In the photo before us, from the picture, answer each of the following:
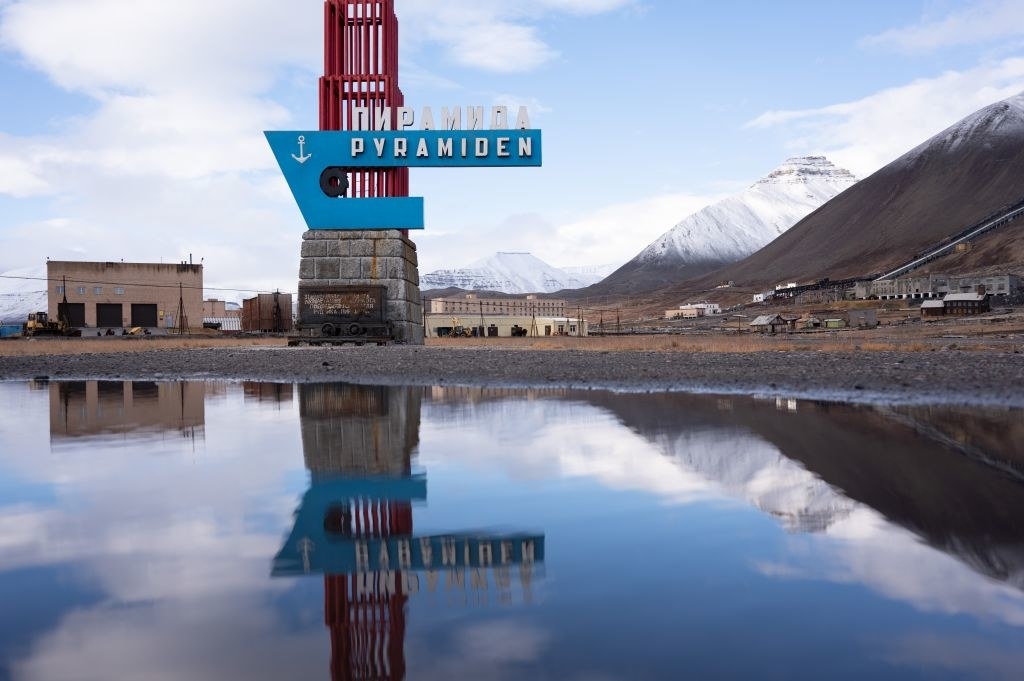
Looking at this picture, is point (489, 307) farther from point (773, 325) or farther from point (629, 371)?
point (629, 371)

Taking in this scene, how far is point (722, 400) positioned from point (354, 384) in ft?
27.3

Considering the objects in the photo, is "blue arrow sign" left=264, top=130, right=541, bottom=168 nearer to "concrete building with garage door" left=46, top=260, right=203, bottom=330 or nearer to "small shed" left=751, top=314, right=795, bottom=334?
"small shed" left=751, top=314, right=795, bottom=334

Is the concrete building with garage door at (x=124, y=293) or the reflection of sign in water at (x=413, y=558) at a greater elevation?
the concrete building with garage door at (x=124, y=293)

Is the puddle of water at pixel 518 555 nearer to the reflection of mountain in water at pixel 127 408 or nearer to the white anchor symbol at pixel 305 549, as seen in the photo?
the white anchor symbol at pixel 305 549

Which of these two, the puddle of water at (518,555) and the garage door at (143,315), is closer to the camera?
the puddle of water at (518,555)

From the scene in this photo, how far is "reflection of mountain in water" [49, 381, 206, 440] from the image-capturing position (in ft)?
36.5

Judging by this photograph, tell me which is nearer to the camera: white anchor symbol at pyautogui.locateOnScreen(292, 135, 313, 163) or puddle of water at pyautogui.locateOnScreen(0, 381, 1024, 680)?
puddle of water at pyautogui.locateOnScreen(0, 381, 1024, 680)

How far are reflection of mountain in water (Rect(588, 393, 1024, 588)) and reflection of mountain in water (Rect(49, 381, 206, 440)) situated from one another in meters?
6.31

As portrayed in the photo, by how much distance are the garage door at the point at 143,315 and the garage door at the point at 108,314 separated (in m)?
1.48

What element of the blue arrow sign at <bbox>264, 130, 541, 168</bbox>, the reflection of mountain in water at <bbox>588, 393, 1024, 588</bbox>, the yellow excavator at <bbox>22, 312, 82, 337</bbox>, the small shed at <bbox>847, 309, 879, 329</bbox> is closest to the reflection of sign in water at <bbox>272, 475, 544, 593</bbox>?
the reflection of mountain in water at <bbox>588, 393, 1024, 588</bbox>

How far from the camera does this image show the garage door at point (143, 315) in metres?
95.7

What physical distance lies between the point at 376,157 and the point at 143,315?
225ft

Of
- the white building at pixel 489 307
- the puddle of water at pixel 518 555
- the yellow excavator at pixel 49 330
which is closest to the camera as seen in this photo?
the puddle of water at pixel 518 555

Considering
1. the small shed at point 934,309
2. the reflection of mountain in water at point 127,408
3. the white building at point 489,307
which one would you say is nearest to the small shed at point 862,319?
the small shed at point 934,309
